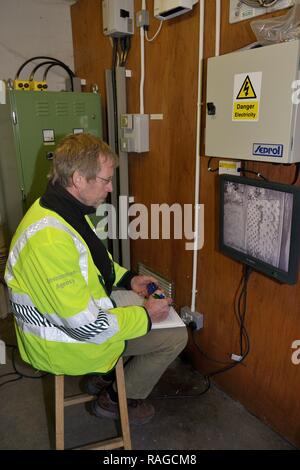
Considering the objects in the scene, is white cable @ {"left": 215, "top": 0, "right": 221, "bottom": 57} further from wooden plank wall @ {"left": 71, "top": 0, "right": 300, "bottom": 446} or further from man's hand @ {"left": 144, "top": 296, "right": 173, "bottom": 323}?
man's hand @ {"left": 144, "top": 296, "right": 173, "bottom": 323}

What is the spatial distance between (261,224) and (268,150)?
1.04ft

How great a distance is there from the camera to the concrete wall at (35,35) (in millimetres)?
2506

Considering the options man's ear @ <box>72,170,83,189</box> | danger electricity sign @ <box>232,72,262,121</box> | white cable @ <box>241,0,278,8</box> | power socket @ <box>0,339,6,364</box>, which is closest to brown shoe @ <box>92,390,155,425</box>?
power socket @ <box>0,339,6,364</box>

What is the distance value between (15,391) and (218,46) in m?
2.03

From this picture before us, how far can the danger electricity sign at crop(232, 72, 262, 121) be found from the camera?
1.27 metres

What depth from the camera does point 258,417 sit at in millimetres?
1714

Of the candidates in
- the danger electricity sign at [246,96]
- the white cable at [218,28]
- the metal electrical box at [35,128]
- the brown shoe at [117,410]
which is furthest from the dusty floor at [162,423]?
the white cable at [218,28]

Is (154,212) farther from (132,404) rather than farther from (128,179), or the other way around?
(132,404)

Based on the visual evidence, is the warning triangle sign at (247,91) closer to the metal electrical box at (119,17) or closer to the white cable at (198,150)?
the white cable at (198,150)

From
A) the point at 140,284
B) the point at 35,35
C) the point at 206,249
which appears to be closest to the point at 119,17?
the point at 35,35

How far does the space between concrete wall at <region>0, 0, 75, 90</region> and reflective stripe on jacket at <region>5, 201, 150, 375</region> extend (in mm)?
1850

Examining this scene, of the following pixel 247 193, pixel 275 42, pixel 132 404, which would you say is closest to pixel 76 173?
pixel 247 193

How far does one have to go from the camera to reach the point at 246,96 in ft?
4.29
